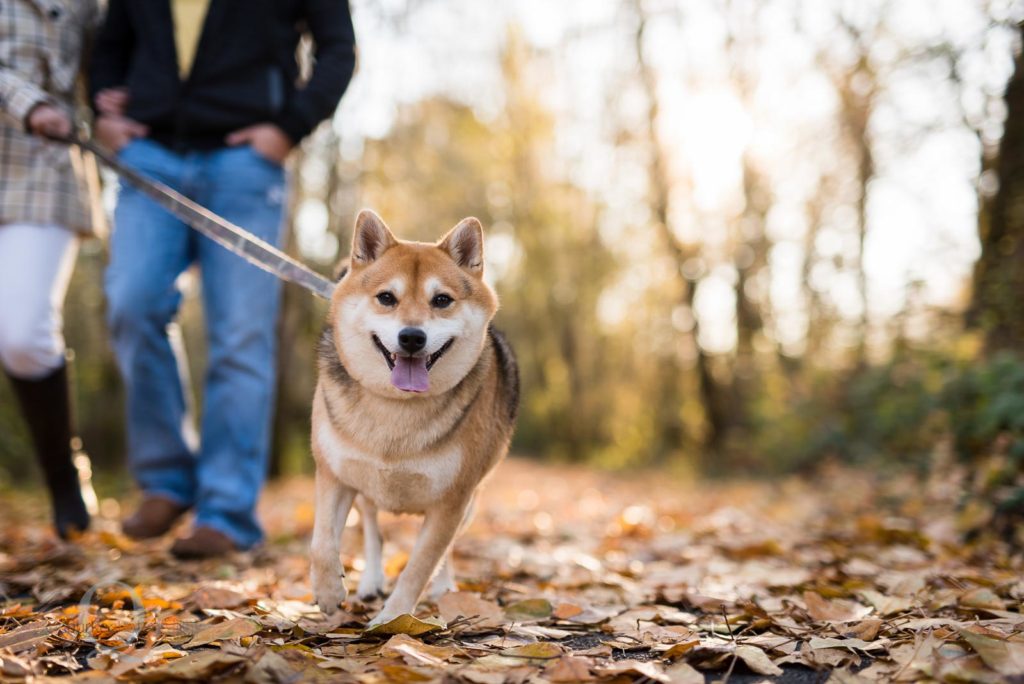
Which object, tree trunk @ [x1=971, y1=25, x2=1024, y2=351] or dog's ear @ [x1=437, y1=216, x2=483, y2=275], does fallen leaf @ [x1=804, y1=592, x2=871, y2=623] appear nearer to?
dog's ear @ [x1=437, y1=216, x2=483, y2=275]

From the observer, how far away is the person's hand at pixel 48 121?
140 inches

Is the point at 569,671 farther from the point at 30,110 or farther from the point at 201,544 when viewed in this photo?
the point at 30,110

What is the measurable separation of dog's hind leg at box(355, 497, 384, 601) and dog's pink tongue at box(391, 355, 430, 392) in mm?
701

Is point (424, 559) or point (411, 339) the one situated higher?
point (411, 339)

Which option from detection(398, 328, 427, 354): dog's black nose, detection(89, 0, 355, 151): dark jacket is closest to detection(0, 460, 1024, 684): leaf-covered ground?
detection(398, 328, 427, 354): dog's black nose

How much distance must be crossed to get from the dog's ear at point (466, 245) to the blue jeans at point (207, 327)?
1.37 metres

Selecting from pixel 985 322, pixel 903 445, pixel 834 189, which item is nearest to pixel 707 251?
pixel 834 189

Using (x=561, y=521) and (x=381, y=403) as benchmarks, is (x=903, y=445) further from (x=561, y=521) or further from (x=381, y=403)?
(x=381, y=403)

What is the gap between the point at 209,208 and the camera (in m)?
4.05

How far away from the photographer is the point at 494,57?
19812 millimetres

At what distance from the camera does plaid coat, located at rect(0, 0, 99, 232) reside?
12.0 feet

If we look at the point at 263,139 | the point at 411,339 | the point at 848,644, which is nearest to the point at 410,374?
the point at 411,339

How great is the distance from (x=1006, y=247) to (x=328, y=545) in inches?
288

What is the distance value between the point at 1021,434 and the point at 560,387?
20391 millimetres
